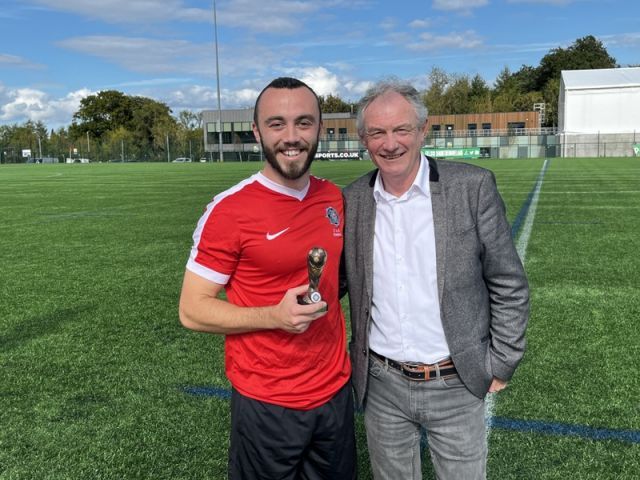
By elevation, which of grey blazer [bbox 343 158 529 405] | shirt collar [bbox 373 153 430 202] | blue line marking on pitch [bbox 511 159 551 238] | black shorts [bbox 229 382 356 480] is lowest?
blue line marking on pitch [bbox 511 159 551 238]

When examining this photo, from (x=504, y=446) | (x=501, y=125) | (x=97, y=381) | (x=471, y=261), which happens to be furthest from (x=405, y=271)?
(x=501, y=125)

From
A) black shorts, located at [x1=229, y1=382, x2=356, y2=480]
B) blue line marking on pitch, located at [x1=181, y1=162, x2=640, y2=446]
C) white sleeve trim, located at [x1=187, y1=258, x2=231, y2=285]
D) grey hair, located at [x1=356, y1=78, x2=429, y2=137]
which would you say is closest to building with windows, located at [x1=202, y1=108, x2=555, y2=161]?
blue line marking on pitch, located at [x1=181, y1=162, x2=640, y2=446]

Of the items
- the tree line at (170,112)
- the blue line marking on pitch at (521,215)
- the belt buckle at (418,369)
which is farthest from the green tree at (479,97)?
the belt buckle at (418,369)

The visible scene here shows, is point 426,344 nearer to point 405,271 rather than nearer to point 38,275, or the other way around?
point 405,271

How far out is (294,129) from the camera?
2.02 metres

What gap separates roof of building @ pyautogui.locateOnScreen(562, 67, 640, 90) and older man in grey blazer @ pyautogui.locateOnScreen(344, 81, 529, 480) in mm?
59317

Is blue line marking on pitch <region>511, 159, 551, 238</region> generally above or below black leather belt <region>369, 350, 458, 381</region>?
below

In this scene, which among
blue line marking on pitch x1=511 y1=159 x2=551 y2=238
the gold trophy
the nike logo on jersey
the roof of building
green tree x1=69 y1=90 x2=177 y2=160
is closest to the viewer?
the gold trophy

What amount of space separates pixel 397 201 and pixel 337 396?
0.74 metres

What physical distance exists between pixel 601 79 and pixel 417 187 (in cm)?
6225

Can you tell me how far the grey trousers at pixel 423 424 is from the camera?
212cm

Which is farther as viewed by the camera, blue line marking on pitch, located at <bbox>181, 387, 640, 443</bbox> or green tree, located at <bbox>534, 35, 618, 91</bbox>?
green tree, located at <bbox>534, 35, 618, 91</bbox>

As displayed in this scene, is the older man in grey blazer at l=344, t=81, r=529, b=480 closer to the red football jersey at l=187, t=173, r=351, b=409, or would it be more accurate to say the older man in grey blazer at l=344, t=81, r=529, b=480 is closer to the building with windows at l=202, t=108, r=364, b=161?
the red football jersey at l=187, t=173, r=351, b=409

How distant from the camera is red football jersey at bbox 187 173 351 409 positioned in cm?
198
